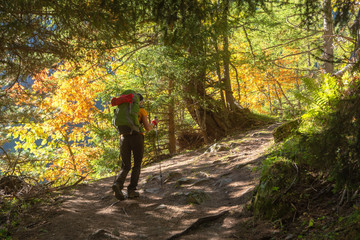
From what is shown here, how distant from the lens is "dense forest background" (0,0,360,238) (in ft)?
10.5

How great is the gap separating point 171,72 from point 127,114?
5167 millimetres

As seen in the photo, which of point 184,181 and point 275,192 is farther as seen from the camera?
point 184,181

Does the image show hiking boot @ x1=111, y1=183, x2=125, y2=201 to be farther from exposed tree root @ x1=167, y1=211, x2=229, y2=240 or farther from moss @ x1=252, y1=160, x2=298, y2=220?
moss @ x1=252, y1=160, x2=298, y2=220

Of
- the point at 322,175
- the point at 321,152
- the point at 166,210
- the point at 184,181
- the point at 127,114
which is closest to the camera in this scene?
the point at 321,152

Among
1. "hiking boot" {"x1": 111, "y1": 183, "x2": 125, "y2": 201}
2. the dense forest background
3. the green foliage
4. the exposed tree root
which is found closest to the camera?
the green foliage

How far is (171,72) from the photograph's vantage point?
10867mm

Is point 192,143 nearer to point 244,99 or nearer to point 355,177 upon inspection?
point 355,177

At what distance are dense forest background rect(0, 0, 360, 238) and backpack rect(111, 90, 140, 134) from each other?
55.2 inches

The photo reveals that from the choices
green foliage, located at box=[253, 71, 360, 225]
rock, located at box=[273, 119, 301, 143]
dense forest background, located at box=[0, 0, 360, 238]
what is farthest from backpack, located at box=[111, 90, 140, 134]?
rock, located at box=[273, 119, 301, 143]

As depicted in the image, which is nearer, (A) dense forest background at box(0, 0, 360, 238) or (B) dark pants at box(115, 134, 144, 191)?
(A) dense forest background at box(0, 0, 360, 238)

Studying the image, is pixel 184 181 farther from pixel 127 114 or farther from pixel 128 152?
pixel 127 114

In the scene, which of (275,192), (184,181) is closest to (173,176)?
(184,181)

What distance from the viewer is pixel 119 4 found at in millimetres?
5184

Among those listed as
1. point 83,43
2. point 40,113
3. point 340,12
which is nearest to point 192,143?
point 40,113
